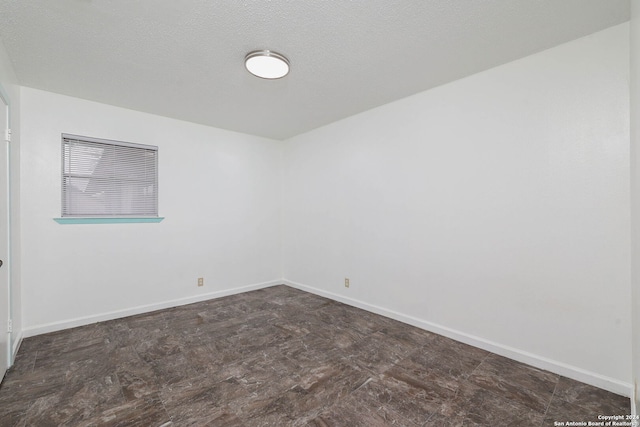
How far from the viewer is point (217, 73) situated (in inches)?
102

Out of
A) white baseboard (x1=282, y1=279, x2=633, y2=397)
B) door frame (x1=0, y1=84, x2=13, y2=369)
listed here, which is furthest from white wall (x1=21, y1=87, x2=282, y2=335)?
white baseboard (x1=282, y1=279, x2=633, y2=397)

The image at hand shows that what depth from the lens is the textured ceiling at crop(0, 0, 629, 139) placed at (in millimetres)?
1803

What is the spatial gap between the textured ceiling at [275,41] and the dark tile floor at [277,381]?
2.52 metres

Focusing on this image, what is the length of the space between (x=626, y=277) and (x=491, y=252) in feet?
2.72

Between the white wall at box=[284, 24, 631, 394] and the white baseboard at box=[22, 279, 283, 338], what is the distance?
1.95 m

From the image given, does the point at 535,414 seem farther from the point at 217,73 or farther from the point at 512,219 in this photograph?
the point at 217,73

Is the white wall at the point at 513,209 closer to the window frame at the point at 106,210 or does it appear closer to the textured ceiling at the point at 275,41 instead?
the textured ceiling at the point at 275,41

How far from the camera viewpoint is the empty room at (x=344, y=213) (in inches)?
73.3

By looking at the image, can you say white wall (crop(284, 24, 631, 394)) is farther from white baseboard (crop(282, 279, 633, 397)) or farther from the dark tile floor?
the dark tile floor

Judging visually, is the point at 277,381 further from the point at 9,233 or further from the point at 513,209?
the point at 9,233

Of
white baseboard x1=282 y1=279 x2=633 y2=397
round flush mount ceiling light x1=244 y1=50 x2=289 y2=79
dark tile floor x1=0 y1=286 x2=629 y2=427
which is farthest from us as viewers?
round flush mount ceiling light x1=244 y1=50 x2=289 y2=79

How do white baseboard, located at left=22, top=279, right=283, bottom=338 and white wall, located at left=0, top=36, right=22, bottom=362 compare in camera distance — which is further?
white baseboard, located at left=22, top=279, right=283, bottom=338

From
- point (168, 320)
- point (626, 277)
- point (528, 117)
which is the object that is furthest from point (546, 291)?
point (168, 320)

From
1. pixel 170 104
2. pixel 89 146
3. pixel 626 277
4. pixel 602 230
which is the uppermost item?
pixel 170 104
